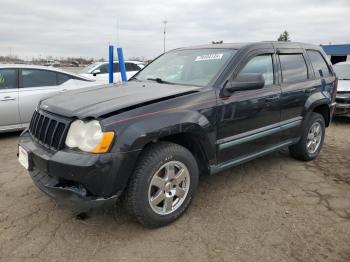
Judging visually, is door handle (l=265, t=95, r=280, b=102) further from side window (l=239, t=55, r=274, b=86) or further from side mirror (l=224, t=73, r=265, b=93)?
side mirror (l=224, t=73, r=265, b=93)

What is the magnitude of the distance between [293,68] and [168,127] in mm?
2378

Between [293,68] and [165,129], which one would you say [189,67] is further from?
[293,68]

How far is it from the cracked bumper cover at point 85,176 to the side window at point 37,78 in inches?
157

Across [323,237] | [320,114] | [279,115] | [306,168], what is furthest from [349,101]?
[323,237]

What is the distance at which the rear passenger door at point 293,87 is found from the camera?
419 cm

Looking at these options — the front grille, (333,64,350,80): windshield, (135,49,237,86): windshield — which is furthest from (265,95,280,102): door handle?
(333,64,350,80): windshield

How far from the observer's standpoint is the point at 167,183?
304 cm

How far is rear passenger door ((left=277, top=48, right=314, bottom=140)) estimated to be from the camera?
4.19m

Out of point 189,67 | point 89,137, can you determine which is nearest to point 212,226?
point 89,137

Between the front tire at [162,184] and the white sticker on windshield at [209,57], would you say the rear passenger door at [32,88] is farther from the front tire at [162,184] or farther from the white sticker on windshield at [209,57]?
the front tire at [162,184]

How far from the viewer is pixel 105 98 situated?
317 centimetres

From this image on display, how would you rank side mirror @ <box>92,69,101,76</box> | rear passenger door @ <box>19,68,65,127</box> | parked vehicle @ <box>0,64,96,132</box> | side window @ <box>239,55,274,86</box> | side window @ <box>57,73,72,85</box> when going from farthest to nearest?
side mirror @ <box>92,69,101,76</box>, side window @ <box>57,73,72,85</box>, rear passenger door @ <box>19,68,65,127</box>, parked vehicle @ <box>0,64,96,132</box>, side window @ <box>239,55,274,86</box>

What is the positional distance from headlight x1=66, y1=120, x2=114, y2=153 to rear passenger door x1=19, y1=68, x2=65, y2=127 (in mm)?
3734

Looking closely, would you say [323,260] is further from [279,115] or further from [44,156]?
[44,156]
